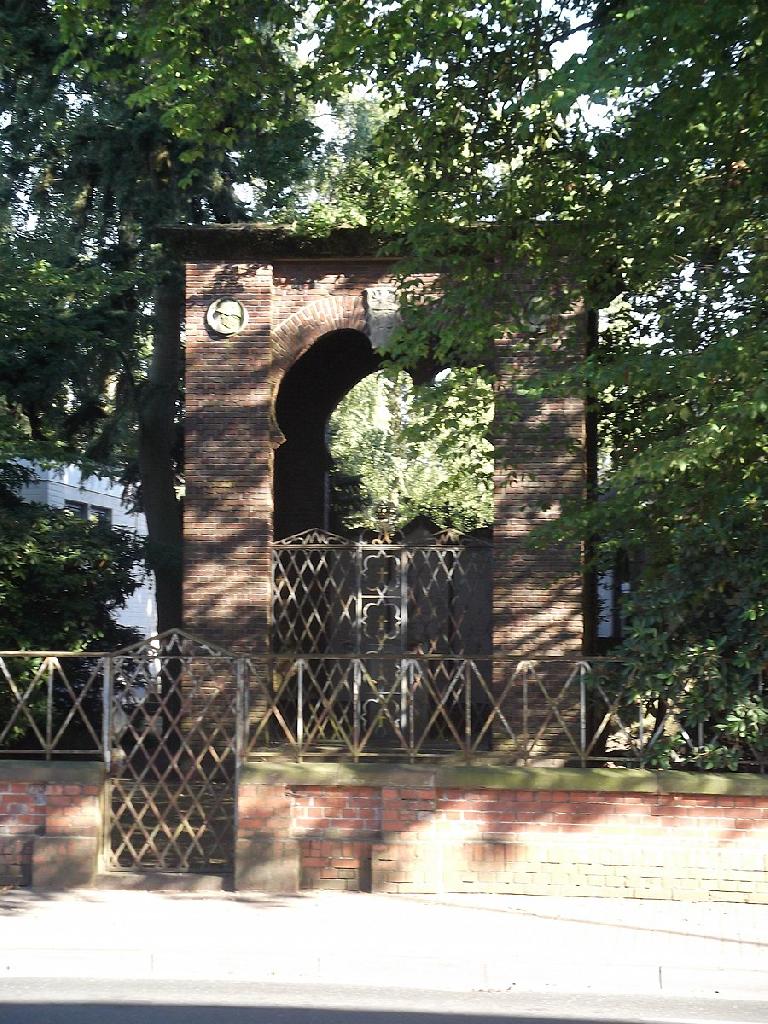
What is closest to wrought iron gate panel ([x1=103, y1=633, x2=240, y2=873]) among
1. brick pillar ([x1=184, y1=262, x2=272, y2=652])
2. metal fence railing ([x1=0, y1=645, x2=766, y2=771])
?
metal fence railing ([x1=0, y1=645, x2=766, y2=771])

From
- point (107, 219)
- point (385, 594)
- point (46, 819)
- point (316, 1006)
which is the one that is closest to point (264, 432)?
point (385, 594)

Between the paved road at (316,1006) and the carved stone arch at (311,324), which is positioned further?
the carved stone arch at (311,324)

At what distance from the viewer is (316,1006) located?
24.8 ft

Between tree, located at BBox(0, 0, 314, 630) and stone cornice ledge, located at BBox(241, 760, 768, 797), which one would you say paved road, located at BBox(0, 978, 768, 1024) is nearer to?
stone cornice ledge, located at BBox(241, 760, 768, 797)

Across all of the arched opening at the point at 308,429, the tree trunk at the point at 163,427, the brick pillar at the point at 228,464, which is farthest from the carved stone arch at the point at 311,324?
the tree trunk at the point at 163,427

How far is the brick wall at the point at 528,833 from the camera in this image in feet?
35.3

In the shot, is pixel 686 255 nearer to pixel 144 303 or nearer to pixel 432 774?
pixel 432 774

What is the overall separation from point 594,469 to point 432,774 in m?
5.74

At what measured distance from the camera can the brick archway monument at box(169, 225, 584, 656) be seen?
47.9 feet

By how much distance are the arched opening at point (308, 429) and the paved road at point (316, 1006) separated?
1135 centimetres

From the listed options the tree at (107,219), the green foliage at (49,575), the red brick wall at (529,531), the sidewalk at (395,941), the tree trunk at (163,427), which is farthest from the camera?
the tree trunk at (163,427)

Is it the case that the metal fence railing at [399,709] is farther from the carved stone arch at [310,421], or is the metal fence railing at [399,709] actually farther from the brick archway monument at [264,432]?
the carved stone arch at [310,421]

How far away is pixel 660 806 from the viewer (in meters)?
10.9

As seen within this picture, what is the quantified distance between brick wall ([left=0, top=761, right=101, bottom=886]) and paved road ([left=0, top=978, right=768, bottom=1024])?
2.96 metres
